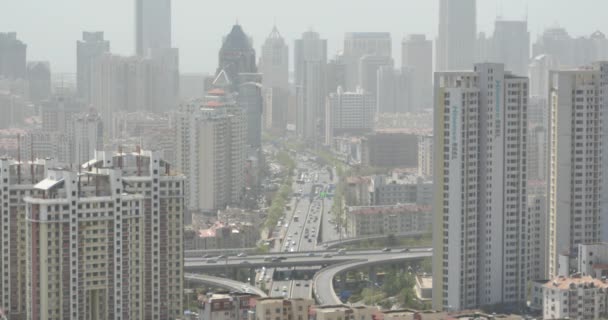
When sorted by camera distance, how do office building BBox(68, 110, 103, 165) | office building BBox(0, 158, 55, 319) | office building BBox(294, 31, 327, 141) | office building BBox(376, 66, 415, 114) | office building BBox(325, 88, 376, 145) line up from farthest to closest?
office building BBox(376, 66, 415, 114)
office building BBox(294, 31, 327, 141)
office building BBox(325, 88, 376, 145)
office building BBox(68, 110, 103, 165)
office building BBox(0, 158, 55, 319)

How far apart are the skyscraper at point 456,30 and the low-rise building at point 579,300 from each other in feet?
57.5

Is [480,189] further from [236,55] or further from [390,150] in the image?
[236,55]

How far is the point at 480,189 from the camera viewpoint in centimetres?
1275

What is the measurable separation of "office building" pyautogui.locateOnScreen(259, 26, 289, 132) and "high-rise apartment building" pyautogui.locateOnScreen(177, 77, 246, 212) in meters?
9.19

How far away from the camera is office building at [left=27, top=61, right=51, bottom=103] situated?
83.0 feet

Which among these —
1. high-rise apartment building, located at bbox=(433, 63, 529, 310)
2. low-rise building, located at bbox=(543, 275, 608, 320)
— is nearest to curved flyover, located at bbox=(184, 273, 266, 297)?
high-rise apartment building, located at bbox=(433, 63, 529, 310)

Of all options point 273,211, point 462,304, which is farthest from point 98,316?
point 273,211

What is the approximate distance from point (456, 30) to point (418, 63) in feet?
13.4

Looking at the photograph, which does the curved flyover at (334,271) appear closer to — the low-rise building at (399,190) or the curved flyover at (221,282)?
the curved flyover at (221,282)

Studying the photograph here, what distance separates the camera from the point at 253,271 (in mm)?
15492

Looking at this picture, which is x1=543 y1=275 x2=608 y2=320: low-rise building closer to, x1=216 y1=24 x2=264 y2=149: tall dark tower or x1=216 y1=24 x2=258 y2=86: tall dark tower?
x1=216 y1=24 x2=264 y2=149: tall dark tower

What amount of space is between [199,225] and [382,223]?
2.27 meters

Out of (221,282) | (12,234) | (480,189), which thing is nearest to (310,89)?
(221,282)

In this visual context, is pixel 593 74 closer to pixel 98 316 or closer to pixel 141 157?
pixel 141 157
